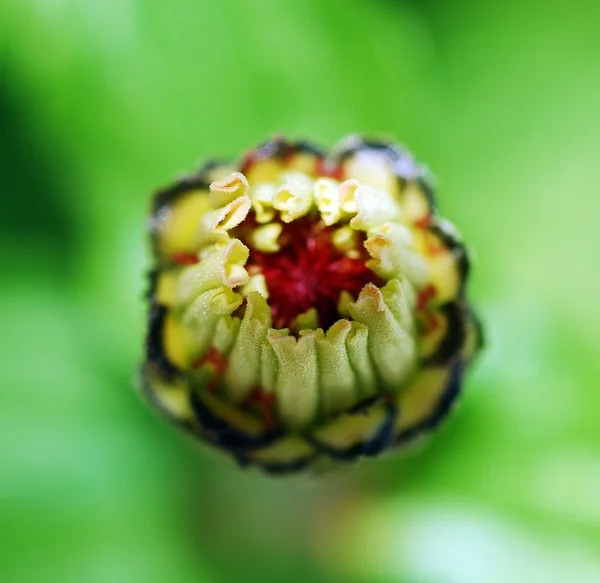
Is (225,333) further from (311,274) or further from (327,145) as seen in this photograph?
(327,145)

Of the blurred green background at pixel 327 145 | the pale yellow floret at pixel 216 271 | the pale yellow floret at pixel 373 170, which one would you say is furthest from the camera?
the blurred green background at pixel 327 145

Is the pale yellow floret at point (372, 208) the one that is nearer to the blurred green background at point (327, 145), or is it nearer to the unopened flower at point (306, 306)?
the unopened flower at point (306, 306)

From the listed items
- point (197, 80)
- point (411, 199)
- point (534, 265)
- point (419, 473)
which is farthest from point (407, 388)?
point (197, 80)

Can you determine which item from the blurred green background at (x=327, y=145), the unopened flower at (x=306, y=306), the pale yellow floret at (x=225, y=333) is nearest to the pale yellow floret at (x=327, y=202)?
the unopened flower at (x=306, y=306)

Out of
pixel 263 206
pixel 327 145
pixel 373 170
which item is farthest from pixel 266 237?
pixel 327 145

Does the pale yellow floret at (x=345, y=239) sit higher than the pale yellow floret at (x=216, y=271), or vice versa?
the pale yellow floret at (x=345, y=239)

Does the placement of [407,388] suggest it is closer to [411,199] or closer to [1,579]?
[411,199]

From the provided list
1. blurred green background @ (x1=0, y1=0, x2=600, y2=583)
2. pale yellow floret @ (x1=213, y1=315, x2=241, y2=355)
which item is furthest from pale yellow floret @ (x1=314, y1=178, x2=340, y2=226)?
blurred green background @ (x1=0, y1=0, x2=600, y2=583)
